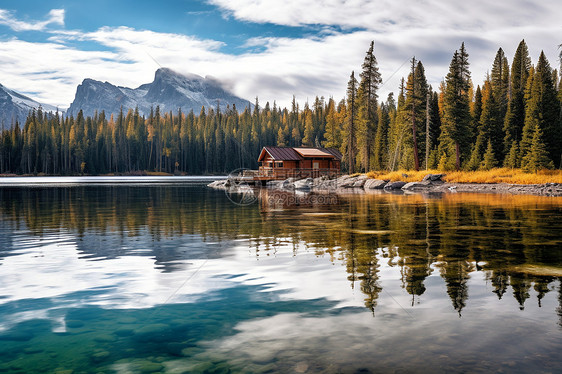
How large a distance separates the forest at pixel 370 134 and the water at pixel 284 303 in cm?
3865

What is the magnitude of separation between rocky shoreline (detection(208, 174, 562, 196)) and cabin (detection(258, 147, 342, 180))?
163 inches

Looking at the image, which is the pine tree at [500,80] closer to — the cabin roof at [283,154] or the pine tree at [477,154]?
the pine tree at [477,154]

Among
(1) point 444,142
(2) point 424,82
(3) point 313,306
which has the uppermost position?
(2) point 424,82

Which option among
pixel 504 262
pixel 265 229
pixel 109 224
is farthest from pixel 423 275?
pixel 109 224

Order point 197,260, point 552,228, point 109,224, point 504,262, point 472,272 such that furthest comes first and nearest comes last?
point 109,224
point 552,228
point 197,260
point 504,262
point 472,272

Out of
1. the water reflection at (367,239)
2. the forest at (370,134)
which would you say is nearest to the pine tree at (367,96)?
the forest at (370,134)

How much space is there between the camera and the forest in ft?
164

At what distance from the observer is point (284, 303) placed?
6766 millimetres

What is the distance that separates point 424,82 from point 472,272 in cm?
5508

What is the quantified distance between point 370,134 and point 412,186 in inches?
752

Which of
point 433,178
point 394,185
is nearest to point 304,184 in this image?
point 394,185

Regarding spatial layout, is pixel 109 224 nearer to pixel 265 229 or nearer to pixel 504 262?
pixel 265 229

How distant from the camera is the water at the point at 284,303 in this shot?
187 inches

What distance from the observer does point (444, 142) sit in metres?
55.2
